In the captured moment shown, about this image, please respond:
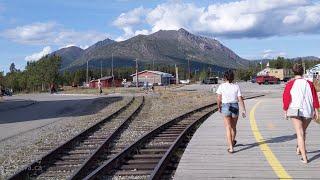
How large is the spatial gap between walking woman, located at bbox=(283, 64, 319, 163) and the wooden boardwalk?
0.74m

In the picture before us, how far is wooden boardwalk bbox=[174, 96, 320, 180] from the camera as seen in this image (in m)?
9.34

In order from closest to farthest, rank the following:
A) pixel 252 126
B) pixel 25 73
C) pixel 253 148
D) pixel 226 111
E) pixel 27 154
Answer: pixel 226 111
pixel 253 148
pixel 27 154
pixel 252 126
pixel 25 73

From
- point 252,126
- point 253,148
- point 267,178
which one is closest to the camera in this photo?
point 267,178

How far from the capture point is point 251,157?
36.3ft

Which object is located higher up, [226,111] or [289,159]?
[226,111]

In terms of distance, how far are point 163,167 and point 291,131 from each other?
254 inches

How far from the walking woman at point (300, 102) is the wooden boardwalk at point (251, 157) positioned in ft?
2.44

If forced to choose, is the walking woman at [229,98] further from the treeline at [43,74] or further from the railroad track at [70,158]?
the treeline at [43,74]

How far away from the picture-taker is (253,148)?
12.4 meters

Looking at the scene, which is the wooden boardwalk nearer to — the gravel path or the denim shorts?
the denim shorts

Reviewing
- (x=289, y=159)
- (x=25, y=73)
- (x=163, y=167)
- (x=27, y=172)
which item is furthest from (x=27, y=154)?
(x=25, y=73)

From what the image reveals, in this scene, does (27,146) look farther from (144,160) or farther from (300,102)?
(300,102)

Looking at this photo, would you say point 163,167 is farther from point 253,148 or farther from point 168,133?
point 168,133

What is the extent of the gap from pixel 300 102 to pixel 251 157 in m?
1.67
